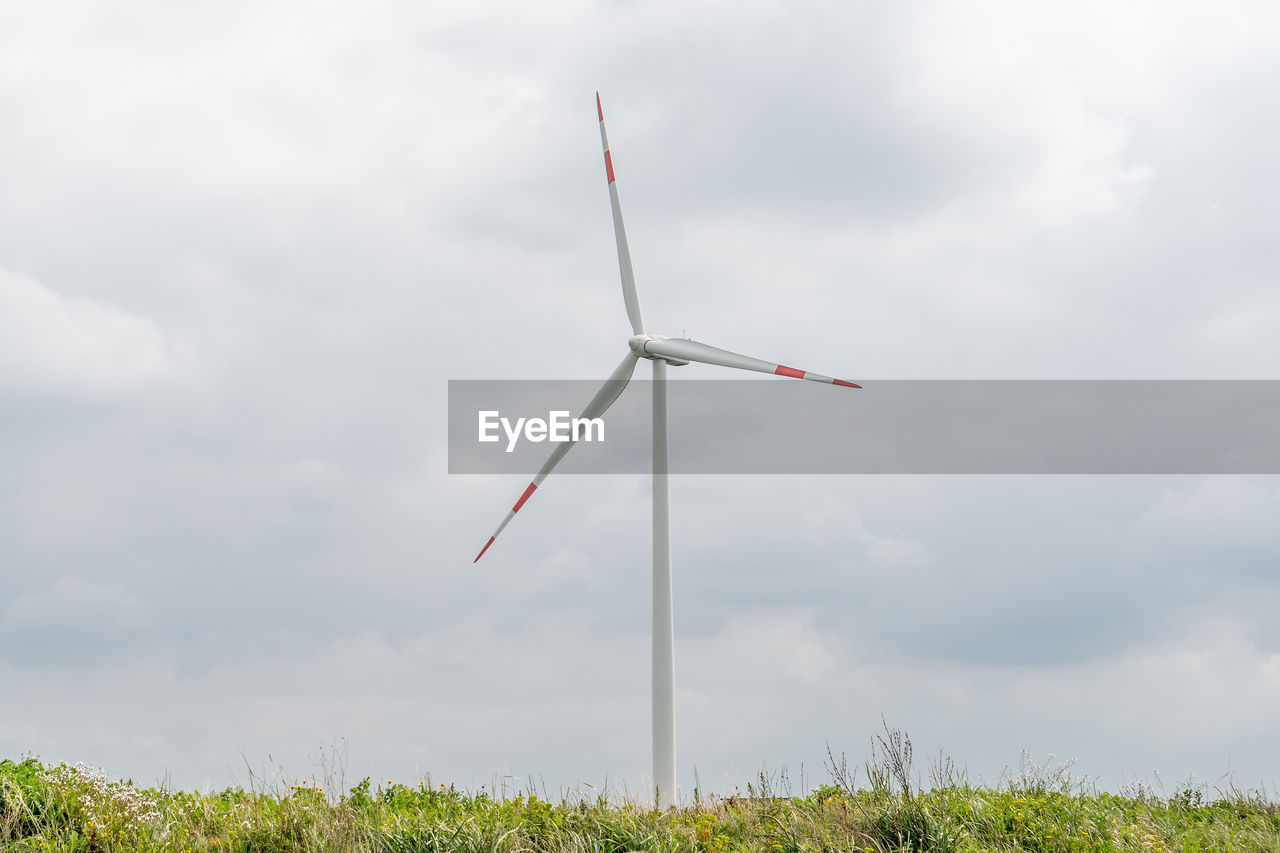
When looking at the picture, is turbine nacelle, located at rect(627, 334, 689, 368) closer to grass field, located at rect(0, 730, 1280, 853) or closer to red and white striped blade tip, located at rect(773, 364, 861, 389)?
red and white striped blade tip, located at rect(773, 364, 861, 389)

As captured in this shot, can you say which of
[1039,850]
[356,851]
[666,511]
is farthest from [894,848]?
[666,511]

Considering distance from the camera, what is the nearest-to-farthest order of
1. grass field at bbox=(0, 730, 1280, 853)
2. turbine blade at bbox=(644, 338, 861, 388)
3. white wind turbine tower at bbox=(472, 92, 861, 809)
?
grass field at bbox=(0, 730, 1280, 853), white wind turbine tower at bbox=(472, 92, 861, 809), turbine blade at bbox=(644, 338, 861, 388)

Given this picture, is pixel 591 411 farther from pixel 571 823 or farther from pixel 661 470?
pixel 571 823

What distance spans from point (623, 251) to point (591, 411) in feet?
15.2

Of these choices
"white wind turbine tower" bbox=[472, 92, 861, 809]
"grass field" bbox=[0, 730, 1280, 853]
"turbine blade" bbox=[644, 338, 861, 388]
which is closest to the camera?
"grass field" bbox=[0, 730, 1280, 853]

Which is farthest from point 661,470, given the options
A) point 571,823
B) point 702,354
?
point 571,823

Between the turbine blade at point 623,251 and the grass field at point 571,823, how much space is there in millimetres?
12837

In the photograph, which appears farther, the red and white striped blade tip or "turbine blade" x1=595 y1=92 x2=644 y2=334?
"turbine blade" x1=595 y1=92 x2=644 y2=334

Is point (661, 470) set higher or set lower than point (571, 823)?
higher

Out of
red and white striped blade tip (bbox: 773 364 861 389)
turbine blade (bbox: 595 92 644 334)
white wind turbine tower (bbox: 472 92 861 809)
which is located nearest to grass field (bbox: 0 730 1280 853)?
white wind turbine tower (bbox: 472 92 861 809)

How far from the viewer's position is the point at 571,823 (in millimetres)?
16828

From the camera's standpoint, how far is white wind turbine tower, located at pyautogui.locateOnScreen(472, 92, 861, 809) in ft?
76.6

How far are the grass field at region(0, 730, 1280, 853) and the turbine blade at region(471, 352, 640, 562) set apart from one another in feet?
28.5

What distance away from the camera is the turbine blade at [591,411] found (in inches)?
1067
